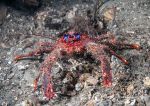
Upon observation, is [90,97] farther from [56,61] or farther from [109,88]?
[56,61]

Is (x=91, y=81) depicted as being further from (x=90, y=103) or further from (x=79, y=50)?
(x=79, y=50)

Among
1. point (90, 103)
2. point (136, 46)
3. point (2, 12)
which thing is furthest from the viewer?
point (2, 12)

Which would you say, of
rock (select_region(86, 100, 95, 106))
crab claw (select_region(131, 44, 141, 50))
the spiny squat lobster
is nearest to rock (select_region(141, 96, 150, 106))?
the spiny squat lobster

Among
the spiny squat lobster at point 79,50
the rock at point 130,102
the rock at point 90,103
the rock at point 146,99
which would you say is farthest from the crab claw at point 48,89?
the rock at point 146,99

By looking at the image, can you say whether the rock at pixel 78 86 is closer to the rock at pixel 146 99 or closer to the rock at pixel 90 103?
the rock at pixel 90 103

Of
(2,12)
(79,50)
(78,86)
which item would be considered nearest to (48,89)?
(78,86)

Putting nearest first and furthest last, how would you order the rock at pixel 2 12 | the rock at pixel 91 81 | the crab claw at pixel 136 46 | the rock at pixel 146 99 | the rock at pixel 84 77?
1. the rock at pixel 146 99
2. the rock at pixel 91 81
3. the rock at pixel 84 77
4. the crab claw at pixel 136 46
5. the rock at pixel 2 12

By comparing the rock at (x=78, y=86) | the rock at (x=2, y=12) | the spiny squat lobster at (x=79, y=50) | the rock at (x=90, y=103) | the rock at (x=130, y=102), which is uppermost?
the rock at (x=2, y=12)

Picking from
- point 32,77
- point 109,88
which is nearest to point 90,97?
point 109,88

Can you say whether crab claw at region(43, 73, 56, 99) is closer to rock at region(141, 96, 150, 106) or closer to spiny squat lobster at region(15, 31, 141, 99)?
spiny squat lobster at region(15, 31, 141, 99)
